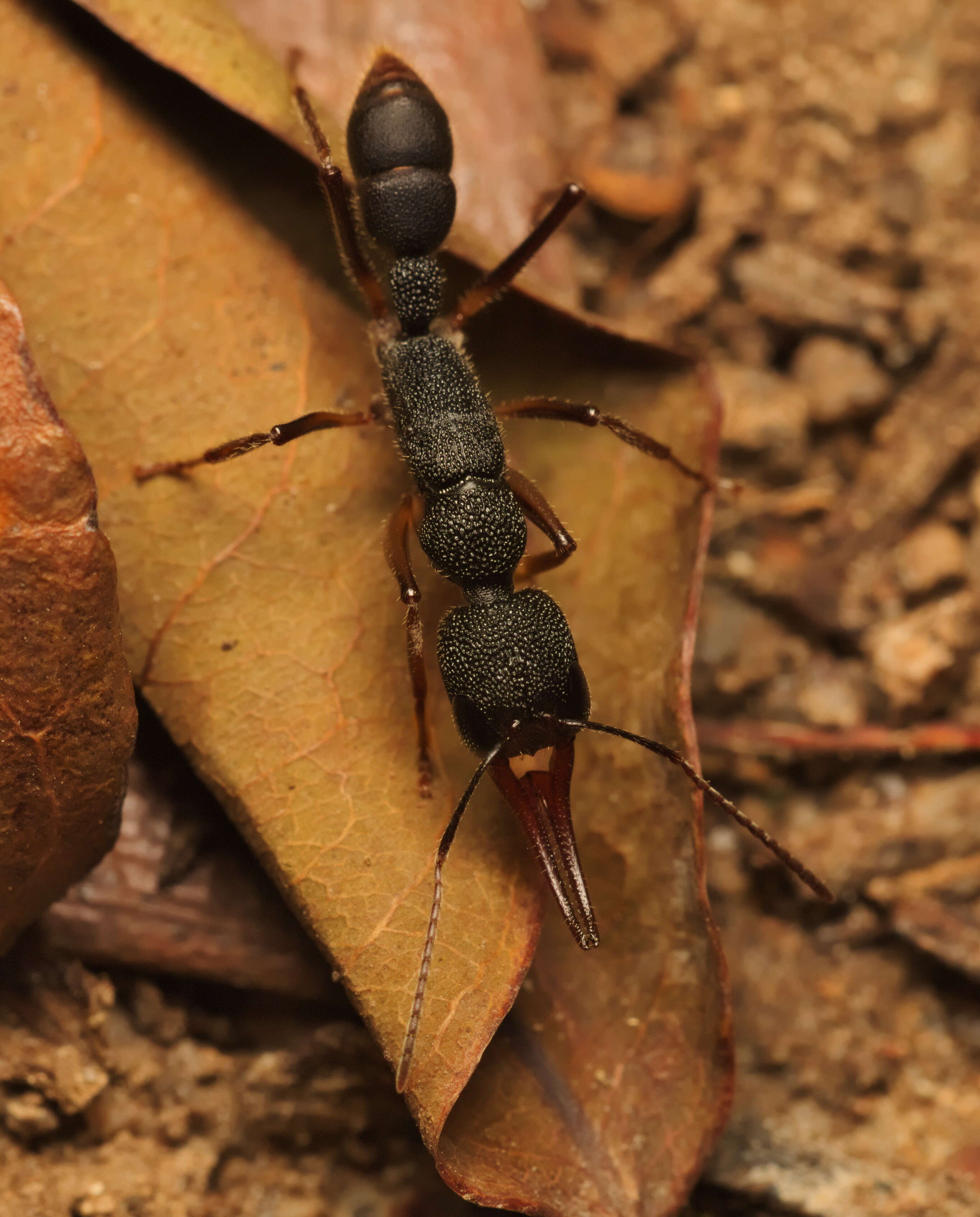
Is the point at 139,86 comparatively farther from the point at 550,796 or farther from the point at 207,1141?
the point at 207,1141

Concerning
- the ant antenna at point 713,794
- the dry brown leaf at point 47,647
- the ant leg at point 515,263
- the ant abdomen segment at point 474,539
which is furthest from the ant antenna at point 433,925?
the ant leg at point 515,263

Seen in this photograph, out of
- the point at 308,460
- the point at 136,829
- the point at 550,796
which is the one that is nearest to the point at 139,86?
the point at 308,460

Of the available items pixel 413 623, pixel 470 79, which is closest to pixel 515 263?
pixel 470 79

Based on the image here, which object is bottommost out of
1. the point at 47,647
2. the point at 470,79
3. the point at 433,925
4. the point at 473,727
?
the point at 433,925

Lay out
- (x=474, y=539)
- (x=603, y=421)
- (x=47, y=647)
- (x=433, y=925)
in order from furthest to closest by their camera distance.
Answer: (x=603, y=421), (x=474, y=539), (x=433, y=925), (x=47, y=647)

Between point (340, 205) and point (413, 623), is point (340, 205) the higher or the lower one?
the higher one

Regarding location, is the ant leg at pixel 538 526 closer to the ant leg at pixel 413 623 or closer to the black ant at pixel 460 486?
the black ant at pixel 460 486

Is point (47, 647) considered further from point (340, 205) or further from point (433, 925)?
point (340, 205)
